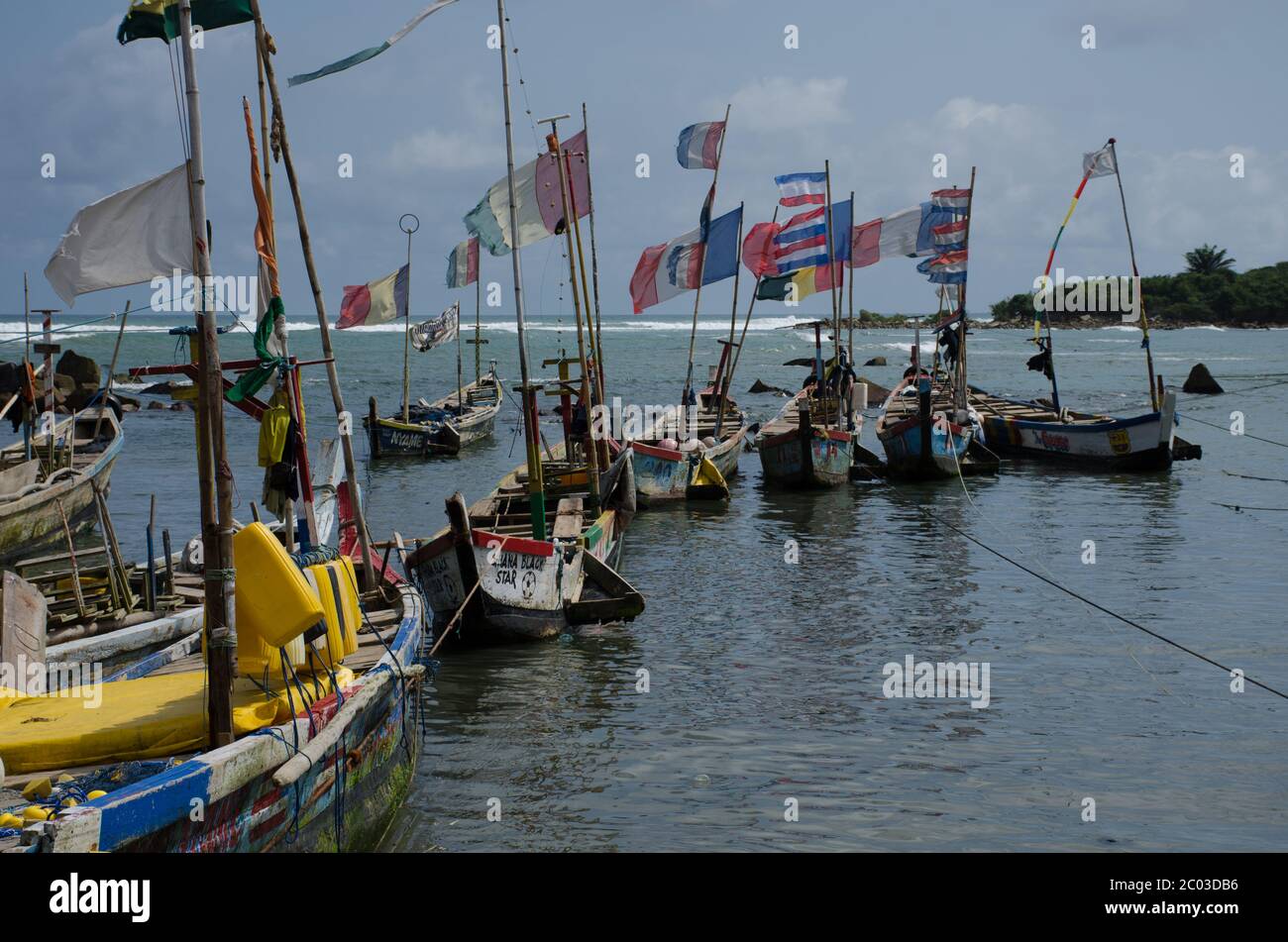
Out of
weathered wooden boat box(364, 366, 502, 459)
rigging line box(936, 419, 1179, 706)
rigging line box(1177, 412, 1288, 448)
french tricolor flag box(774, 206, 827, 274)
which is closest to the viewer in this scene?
rigging line box(936, 419, 1179, 706)

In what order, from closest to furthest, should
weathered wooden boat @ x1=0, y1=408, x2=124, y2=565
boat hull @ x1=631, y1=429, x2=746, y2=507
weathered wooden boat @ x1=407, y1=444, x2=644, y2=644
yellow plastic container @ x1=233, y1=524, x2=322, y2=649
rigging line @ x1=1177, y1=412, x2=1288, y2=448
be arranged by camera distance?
yellow plastic container @ x1=233, y1=524, x2=322, y2=649 < weathered wooden boat @ x1=407, y1=444, x2=644, y2=644 < weathered wooden boat @ x1=0, y1=408, x2=124, y2=565 < boat hull @ x1=631, y1=429, x2=746, y2=507 < rigging line @ x1=1177, y1=412, x2=1288, y2=448

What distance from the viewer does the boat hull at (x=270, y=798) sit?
→ 6547mm

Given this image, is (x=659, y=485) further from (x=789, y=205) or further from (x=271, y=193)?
(x=271, y=193)

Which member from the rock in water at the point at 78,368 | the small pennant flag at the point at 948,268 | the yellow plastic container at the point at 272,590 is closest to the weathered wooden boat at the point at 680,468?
the small pennant flag at the point at 948,268

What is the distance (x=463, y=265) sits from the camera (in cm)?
3619

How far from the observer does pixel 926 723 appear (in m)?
12.2

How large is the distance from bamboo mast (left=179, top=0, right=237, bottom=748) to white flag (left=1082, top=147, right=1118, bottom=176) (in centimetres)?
2667

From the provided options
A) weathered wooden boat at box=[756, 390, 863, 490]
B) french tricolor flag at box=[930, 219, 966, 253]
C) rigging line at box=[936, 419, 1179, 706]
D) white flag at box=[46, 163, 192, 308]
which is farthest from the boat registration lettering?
white flag at box=[46, 163, 192, 308]

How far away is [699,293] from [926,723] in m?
18.2

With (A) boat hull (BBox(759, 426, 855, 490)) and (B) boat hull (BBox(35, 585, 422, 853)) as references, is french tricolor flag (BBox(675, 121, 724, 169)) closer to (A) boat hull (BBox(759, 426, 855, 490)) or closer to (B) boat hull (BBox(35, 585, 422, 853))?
(A) boat hull (BBox(759, 426, 855, 490))

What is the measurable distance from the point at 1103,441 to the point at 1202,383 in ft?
99.6

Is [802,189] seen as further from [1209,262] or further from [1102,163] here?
[1209,262]

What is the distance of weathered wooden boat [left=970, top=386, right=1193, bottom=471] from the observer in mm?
30266
